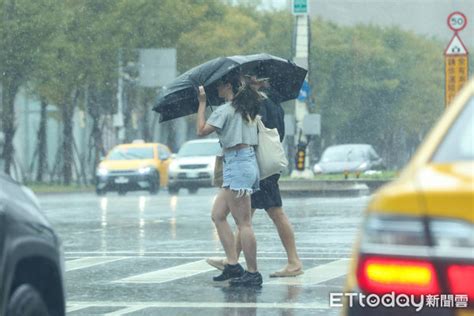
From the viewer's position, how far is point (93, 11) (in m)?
50.2

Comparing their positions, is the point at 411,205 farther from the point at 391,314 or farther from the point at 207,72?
the point at 207,72

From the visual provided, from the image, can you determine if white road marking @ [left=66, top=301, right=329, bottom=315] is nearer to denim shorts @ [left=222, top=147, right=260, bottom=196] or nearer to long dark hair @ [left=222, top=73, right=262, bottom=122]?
denim shorts @ [left=222, top=147, right=260, bottom=196]

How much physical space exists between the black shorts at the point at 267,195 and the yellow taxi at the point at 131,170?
2864cm

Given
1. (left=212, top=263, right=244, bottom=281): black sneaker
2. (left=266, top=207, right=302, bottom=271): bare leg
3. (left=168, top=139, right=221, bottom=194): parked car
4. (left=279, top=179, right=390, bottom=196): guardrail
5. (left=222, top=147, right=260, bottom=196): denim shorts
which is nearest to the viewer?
(left=222, top=147, right=260, bottom=196): denim shorts

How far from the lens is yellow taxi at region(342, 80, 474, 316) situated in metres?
3.92

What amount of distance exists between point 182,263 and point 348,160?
31.6 m

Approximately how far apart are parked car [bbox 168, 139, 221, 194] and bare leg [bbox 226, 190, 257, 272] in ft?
90.3

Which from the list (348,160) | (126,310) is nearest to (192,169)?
(348,160)

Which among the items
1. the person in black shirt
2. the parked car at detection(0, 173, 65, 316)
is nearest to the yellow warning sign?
the person in black shirt

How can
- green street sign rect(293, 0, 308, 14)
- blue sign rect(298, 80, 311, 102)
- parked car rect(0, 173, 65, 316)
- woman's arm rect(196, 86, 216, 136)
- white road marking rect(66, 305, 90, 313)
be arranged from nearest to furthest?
parked car rect(0, 173, 65, 316) < white road marking rect(66, 305, 90, 313) < woman's arm rect(196, 86, 216, 136) < blue sign rect(298, 80, 311, 102) < green street sign rect(293, 0, 308, 14)

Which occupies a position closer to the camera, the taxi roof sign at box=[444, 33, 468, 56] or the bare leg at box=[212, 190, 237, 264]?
the bare leg at box=[212, 190, 237, 264]

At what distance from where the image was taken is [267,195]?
11.9 metres

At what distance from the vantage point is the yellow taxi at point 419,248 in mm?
3918

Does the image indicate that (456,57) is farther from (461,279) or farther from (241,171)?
(461,279)
